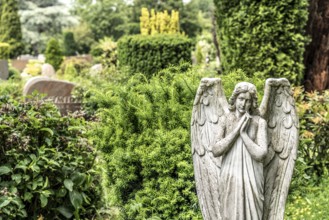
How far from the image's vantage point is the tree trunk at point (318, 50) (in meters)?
12.1

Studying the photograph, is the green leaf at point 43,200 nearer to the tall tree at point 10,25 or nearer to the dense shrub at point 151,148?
the dense shrub at point 151,148

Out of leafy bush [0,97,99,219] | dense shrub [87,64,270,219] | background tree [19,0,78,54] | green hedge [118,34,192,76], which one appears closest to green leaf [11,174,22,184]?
leafy bush [0,97,99,219]

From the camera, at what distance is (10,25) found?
39656 millimetres

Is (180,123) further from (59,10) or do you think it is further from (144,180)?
(59,10)

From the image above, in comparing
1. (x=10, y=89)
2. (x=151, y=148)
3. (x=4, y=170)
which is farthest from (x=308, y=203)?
(x=10, y=89)

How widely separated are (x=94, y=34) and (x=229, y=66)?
3611 centimetres

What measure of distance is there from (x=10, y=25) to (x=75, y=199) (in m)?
35.4

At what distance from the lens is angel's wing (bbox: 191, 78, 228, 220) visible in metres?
4.29

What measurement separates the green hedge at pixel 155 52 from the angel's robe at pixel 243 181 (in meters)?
10.6

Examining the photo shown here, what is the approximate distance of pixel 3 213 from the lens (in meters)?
5.63

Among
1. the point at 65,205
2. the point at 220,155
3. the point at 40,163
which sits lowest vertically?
the point at 65,205

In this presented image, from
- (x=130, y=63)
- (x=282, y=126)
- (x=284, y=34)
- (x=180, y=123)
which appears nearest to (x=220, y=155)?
(x=282, y=126)

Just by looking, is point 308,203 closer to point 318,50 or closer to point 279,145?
point 279,145

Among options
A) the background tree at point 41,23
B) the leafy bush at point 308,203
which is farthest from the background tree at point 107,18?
the leafy bush at point 308,203
